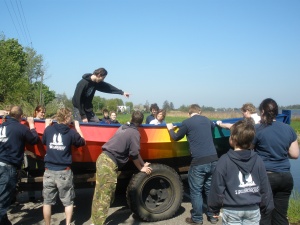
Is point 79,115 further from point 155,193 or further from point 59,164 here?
point 155,193

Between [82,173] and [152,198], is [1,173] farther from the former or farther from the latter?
[152,198]

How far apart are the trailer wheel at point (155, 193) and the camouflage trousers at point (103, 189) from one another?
0.49 metres

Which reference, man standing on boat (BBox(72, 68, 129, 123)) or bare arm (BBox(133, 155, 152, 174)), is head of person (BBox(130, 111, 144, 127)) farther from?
man standing on boat (BBox(72, 68, 129, 123))

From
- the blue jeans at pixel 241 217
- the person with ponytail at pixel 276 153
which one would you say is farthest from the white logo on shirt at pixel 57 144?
the person with ponytail at pixel 276 153

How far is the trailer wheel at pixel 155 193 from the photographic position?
14.9 ft

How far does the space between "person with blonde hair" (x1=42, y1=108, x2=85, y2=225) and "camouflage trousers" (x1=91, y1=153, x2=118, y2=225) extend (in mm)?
350

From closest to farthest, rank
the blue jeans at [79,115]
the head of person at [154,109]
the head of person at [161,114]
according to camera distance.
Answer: the blue jeans at [79,115], the head of person at [161,114], the head of person at [154,109]

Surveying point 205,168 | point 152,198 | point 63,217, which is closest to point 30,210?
point 63,217

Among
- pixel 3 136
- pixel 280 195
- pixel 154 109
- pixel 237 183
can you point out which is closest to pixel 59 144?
pixel 3 136

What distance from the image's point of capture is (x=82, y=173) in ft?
16.5

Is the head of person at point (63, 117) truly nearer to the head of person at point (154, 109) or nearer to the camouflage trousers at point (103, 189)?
the camouflage trousers at point (103, 189)

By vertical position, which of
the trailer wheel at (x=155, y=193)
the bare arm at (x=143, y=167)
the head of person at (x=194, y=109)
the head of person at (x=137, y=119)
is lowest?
the trailer wheel at (x=155, y=193)

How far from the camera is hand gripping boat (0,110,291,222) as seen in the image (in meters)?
4.53

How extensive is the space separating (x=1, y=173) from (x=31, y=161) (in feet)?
3.93
